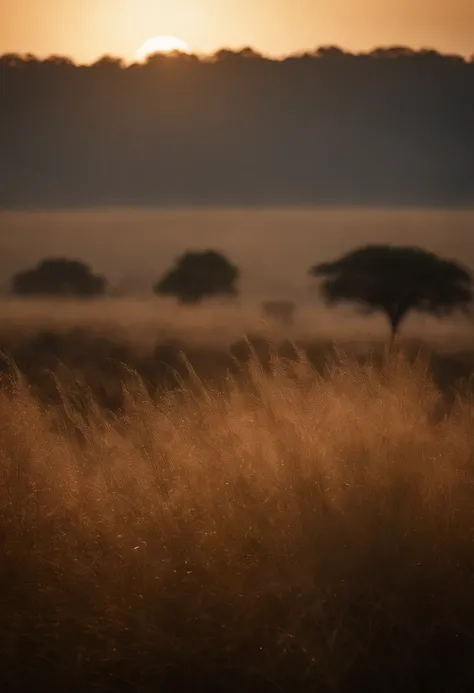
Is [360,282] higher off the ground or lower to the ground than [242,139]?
lower

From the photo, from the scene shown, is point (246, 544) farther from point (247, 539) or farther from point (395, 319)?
point (395, 319)

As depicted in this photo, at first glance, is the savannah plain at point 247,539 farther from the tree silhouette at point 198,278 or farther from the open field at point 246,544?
the tree silhouette at point 198,278

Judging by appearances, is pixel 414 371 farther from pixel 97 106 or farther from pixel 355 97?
pixel 97 106

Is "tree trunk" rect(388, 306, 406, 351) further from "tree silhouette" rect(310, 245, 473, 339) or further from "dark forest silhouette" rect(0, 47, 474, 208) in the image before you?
"dark forest silhouette" rect(0, 47, 474, 208)

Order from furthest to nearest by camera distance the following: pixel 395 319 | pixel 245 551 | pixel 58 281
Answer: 1. pixel 58 281
2. pixel 395 319
3. pixel 245 551

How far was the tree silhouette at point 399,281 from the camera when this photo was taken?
828 centimetres

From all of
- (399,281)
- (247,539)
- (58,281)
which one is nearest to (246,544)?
(247,539)

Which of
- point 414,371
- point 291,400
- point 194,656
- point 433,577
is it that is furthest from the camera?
point 414,371

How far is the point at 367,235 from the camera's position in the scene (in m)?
8.38

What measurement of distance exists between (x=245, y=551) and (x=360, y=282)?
433 cm

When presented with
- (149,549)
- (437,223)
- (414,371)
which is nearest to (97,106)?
(437,223)

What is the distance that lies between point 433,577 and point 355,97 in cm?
541

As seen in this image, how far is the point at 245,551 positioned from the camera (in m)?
4.38

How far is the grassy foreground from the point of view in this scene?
3.93 metres
